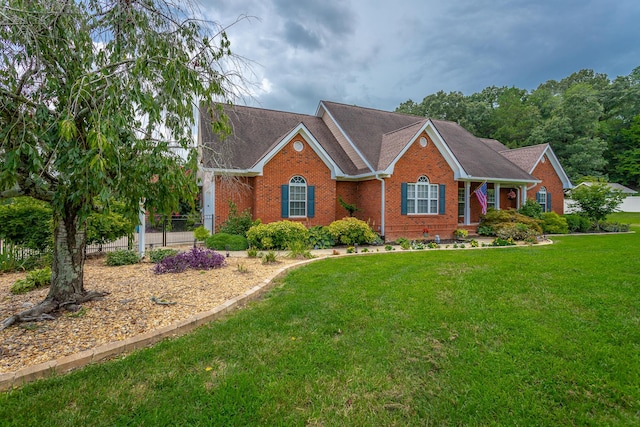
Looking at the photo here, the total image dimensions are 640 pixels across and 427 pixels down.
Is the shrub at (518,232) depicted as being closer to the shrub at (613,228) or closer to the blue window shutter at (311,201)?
the shrub at (613,228)

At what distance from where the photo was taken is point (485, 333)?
162 inches

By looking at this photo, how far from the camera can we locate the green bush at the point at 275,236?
11.8 metres

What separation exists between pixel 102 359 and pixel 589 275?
878 cm

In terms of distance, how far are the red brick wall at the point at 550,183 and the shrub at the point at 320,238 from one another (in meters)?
16.1

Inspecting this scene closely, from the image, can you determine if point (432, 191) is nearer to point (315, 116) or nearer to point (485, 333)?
point (315, 116)

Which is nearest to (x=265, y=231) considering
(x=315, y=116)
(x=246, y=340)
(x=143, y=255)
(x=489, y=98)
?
(x=143, y=255)

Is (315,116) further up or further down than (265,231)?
further up

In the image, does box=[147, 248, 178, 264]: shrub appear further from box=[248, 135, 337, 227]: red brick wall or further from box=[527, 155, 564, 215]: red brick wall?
box=[527, 155, 564, 215]: red brick wall

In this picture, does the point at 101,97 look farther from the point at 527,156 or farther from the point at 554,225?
the point at 527,156

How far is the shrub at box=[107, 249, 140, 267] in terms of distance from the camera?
8.49m

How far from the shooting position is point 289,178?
14.3 meters

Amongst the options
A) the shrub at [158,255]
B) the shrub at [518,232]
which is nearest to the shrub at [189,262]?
the shrub at [158,255]

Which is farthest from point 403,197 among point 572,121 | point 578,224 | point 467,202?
point 572,121

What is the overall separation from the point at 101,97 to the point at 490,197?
20.9 metres
